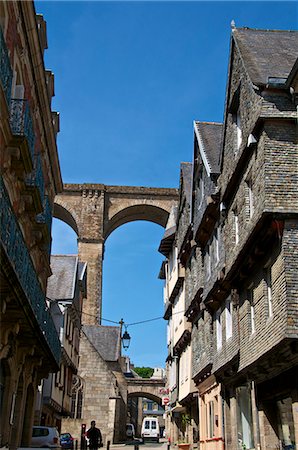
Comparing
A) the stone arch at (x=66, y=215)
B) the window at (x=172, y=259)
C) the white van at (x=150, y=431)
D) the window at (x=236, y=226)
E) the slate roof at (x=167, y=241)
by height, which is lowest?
the white van at (x=150, y=431)

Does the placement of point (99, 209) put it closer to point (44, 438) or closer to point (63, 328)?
point (63, 328)

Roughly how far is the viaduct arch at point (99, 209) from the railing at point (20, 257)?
3450 centimetres

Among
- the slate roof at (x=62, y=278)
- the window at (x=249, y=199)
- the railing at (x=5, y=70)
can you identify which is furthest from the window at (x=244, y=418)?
the slate roof at (x=62, y=278)

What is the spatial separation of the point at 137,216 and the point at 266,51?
41.6 meters

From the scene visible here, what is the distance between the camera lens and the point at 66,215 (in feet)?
180

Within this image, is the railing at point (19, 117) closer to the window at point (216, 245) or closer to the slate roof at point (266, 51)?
the slate roof at point (266, 51)

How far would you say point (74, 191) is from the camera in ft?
181

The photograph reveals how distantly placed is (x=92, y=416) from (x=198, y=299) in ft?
59.3

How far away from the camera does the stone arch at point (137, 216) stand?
54750mm

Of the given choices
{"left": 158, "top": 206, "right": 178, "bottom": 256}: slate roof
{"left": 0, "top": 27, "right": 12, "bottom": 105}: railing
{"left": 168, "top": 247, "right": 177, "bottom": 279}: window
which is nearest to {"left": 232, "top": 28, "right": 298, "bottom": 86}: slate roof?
{"left": 0, "top": 27, "right": 12, "bottom": 105}: railing

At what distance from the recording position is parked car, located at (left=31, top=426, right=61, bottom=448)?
1864 cm

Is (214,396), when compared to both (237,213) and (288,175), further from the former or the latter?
(288,175)

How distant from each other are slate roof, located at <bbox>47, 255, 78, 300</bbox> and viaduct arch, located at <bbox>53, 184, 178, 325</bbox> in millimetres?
21384

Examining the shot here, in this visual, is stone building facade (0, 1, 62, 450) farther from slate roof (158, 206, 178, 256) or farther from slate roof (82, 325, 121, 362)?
slate roof (82, 325, 121, 362)
